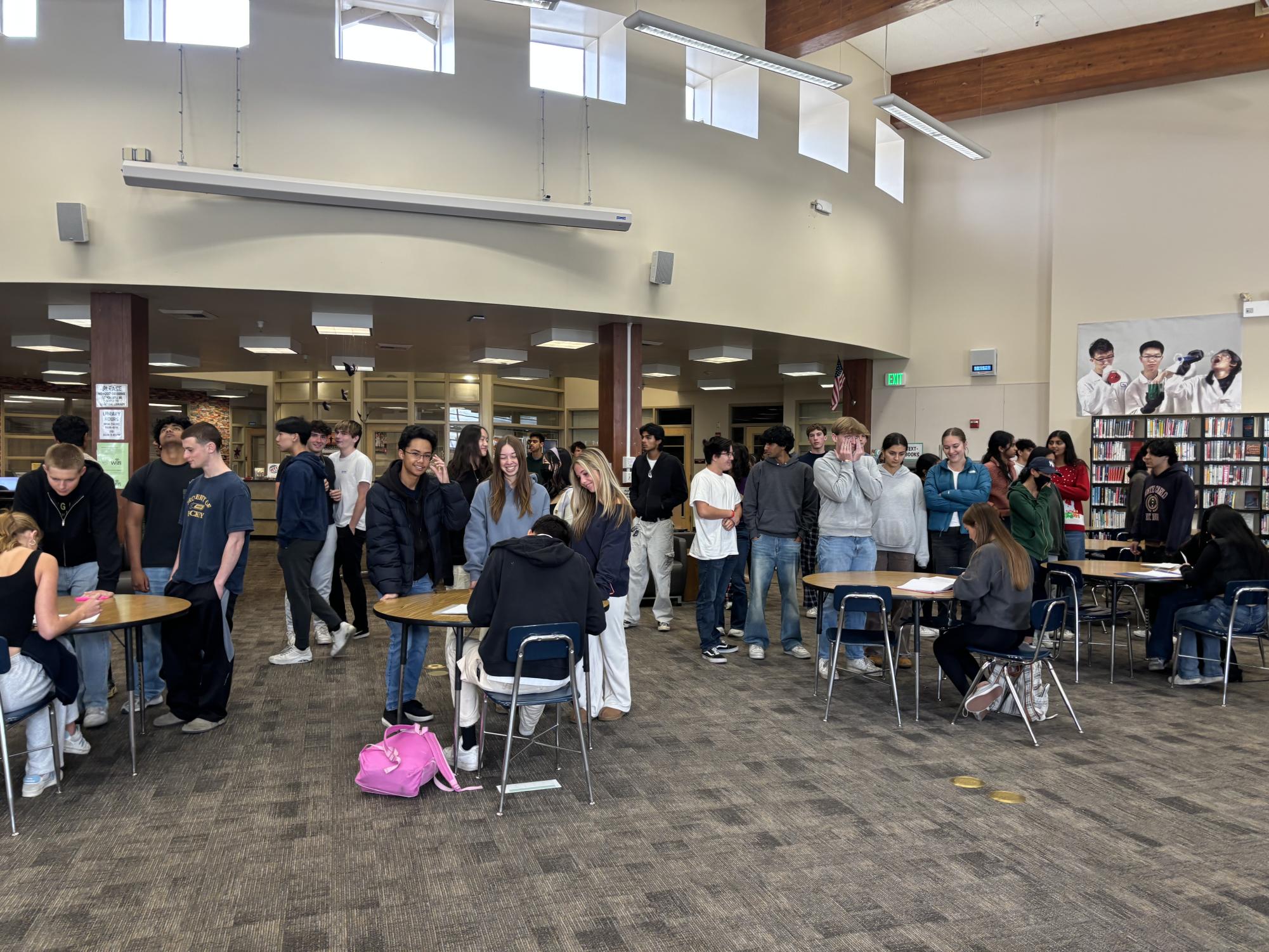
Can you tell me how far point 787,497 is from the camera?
633 centimetres

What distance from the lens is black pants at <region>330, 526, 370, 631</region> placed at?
6.92 metres

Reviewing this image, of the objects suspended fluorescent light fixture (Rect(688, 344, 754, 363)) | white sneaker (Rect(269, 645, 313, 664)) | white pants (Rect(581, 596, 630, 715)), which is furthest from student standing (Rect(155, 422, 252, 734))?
suspended fluorescent light fixture (Rect(688, 344, 754, 363))

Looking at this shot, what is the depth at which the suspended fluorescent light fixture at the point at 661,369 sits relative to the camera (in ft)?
45.0

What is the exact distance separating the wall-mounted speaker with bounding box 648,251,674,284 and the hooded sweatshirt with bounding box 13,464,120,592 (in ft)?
19.4

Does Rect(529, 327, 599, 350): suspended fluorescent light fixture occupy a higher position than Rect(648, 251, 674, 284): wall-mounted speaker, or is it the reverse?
Rect(648, 251, 674, 284): wall-mounted speaker

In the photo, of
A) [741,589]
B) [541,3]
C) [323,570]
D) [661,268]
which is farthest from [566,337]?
[323,570]

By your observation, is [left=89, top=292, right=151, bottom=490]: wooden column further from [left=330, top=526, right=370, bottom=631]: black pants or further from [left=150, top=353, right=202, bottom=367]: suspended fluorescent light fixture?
[left=150, top=353, right=202, bottom=367]: suspended fluorescent light fixture

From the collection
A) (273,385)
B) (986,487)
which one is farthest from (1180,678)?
(273,385)

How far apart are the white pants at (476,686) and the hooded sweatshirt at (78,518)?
193cm

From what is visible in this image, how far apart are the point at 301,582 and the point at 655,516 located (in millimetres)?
2977

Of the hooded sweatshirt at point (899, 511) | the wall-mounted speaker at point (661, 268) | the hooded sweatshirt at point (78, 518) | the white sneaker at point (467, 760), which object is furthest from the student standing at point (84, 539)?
the wall-mounted speaker at point (661, 268)

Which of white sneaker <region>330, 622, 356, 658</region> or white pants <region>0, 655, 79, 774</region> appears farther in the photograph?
white sneaker <region>330, 622, 356, 658</region>

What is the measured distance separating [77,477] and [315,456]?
5.41 feet

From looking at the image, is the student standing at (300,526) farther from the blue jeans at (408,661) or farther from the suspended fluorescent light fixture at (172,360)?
the suspended fluorescent light fixture at (172,360)
